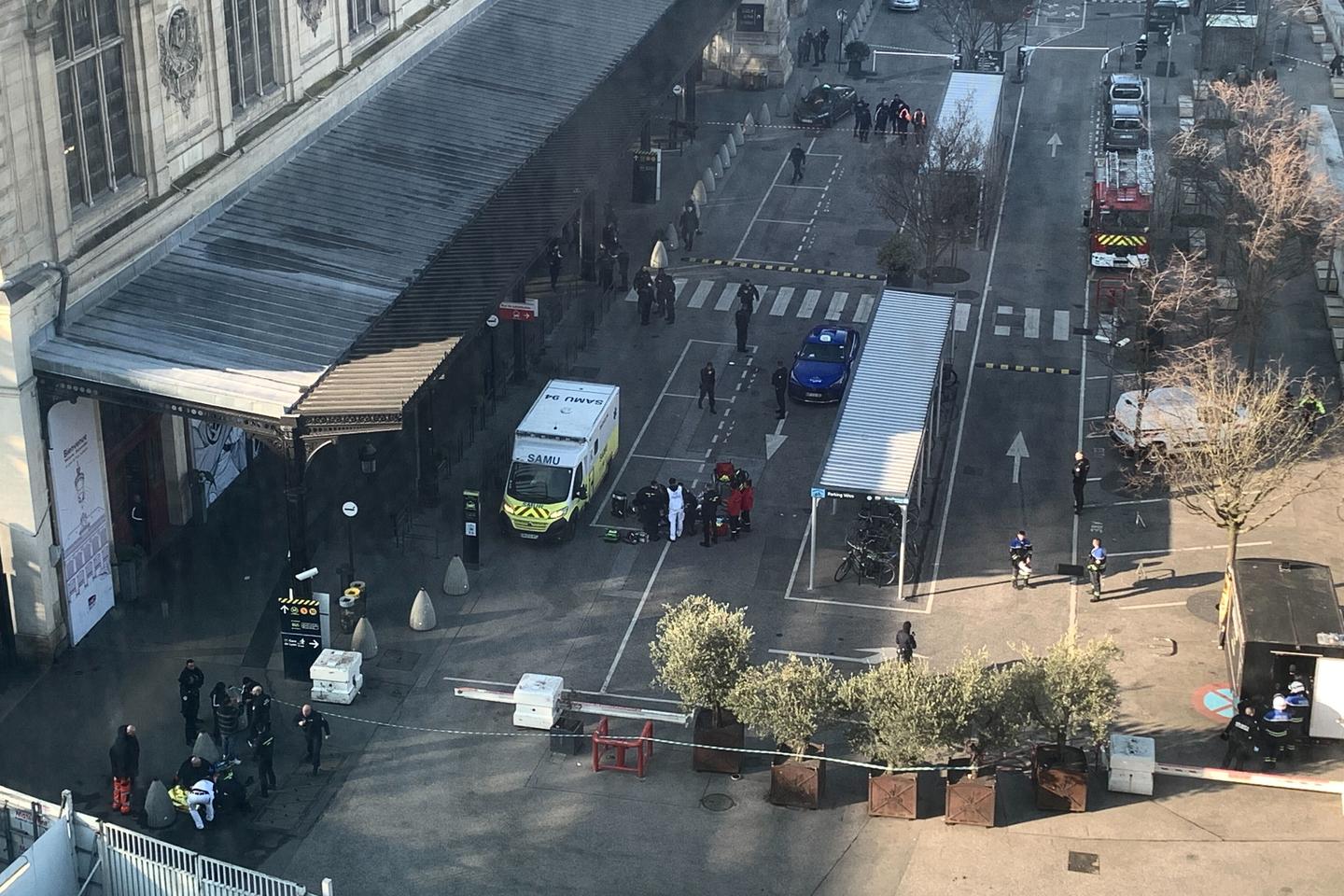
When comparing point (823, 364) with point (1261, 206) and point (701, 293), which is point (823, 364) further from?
point (1261, 206)

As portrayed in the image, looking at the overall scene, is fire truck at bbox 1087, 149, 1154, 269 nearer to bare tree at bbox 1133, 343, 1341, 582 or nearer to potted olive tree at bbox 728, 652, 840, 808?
bare tree at bbox 1133, 343, 1341, 582

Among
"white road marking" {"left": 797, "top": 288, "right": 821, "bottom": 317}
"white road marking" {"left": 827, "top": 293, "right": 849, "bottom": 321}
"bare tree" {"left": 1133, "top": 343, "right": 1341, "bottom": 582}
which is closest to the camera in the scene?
"bare tree" {"left": 1133, "top": 343, "right": 1341, "bottom": 582}

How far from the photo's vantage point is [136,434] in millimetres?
44219

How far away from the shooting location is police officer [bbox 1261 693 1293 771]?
1478 inches

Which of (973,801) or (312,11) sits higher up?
(312,11)

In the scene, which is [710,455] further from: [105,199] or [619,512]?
[105,199]

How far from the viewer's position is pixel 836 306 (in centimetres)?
6309

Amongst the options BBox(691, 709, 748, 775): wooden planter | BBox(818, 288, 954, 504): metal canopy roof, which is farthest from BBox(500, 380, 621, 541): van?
BBox(691, 709, 748, 775): wooden planter

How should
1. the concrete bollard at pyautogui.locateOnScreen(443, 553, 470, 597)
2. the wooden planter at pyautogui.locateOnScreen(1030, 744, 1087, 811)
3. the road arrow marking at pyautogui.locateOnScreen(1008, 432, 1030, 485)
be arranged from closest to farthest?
the wooden planter at pyautogui.locateOnScreen(1030, 744, 1087, 811) → the concrete bollard at pyautogui.locateOnScreen(443, 553, 470, 597) → the road arrow marking at pyautogui.locateOnScreen(1008, 432, 1030, 485)

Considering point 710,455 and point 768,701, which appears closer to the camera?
point 768,701

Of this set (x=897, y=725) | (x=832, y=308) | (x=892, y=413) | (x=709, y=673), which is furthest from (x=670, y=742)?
(x=832, y=308)

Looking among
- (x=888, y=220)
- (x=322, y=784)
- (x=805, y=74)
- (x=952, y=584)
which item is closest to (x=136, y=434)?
(x=322, y=784)

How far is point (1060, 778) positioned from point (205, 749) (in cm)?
1625

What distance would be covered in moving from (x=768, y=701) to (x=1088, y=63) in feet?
213
